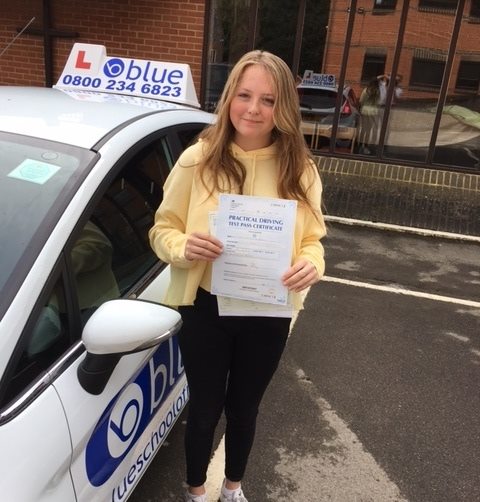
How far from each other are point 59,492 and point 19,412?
Result: 241 millimetres

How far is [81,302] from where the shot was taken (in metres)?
1.70

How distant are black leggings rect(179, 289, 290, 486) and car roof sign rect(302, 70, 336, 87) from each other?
6330 millimetres

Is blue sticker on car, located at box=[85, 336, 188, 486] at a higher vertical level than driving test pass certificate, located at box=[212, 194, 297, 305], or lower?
lower

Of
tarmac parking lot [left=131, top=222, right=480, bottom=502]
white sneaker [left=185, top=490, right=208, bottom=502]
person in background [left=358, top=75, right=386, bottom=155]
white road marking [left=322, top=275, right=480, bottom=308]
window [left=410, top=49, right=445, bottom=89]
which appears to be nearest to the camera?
white sneaker [left=185, top=490, right=208, bottom=502]

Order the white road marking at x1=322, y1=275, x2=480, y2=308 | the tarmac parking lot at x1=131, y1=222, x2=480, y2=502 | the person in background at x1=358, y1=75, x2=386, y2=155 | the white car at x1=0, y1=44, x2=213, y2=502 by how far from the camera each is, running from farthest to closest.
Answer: the person in background at x1=358, y1=75, x2=386, y2=155 < the white road marking at x1=322, y1=275, x2=480, y2=308 < the tarmac parking lot at x1=131, y1=222, x2=480, y2=502 < the white car at x1=0, y1=44, x2=213, y2=502

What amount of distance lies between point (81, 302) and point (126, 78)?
1.83 metres

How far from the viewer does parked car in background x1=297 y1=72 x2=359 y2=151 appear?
761 centimetres

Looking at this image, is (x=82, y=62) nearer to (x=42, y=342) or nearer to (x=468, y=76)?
(x=42, y=342)

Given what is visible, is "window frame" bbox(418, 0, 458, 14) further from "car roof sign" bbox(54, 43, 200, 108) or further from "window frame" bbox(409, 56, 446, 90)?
"car roof sign" bbox(54, 43, 200, 108)

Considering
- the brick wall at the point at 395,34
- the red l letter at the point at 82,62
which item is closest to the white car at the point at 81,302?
the red l letter at the point at 82,62

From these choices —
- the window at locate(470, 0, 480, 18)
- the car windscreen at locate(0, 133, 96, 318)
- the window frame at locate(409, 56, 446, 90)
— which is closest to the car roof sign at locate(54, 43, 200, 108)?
A: the car windscreen at locate(0, 133, 96, 318)

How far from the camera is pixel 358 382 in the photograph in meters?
3.34

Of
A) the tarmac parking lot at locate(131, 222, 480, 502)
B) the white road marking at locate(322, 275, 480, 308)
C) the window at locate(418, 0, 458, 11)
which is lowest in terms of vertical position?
the white road marking at locate(322, 275, 480, 308)

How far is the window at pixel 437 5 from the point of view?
6883 millimetres
